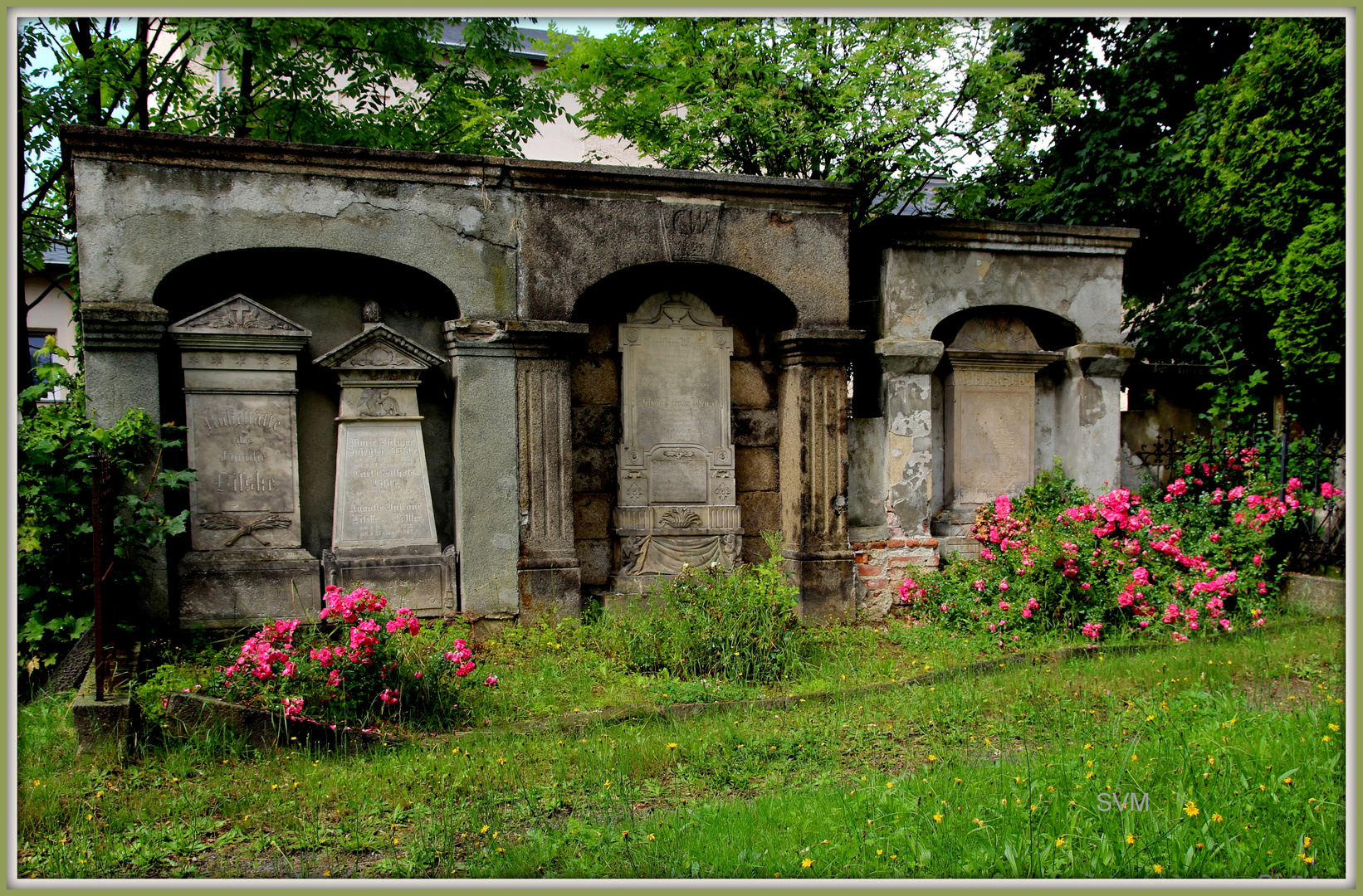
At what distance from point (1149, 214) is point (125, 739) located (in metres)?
9.90

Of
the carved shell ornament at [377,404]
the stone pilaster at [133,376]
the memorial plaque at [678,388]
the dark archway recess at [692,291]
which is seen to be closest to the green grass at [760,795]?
the stone pilaster at [133,376]

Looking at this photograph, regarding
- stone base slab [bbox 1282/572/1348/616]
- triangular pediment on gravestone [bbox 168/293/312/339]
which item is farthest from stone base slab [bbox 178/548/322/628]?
stone base slab [bbox 1282/572/1348/616]

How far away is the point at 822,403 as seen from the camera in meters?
6.86

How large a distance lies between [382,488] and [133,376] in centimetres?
159

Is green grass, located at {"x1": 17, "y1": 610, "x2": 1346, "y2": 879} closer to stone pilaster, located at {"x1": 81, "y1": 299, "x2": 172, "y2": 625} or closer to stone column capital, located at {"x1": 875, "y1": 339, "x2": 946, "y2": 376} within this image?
stone pilaster, located at {"x1": 81, "y1": 299, "x2": 172, "y2": 625}

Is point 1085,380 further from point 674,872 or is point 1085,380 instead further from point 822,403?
point 674,872

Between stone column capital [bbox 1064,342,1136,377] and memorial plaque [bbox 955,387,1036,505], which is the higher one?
stone column capital [bbox 1064,342,1136,377]

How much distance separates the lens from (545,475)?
6.25m

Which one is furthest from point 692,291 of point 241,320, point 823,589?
point 241,320

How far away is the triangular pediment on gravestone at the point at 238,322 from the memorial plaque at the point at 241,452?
41 centimetres

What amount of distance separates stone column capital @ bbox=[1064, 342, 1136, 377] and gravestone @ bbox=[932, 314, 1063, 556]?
135 millimetres

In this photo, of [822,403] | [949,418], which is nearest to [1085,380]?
[949,418]

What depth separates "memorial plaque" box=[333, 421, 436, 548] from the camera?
603cm

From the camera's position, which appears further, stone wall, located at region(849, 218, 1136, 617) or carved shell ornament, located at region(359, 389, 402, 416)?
stone wall, located at region(849, 218, 1136, 617)
